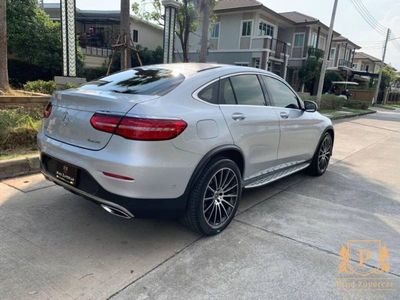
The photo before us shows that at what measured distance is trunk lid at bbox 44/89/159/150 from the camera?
9.04 ft

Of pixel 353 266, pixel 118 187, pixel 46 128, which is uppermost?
pixel 46 128

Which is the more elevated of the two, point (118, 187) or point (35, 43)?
point (35, 43)

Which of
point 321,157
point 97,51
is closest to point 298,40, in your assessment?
point 97,51

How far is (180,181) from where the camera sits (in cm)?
287

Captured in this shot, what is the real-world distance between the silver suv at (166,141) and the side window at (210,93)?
0.03 ft

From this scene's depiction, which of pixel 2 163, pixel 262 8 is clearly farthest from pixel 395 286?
pixel 262 8

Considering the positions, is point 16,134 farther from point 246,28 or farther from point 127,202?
point 246,28

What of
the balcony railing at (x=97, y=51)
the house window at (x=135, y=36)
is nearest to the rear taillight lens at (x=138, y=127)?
the balcony railing at (x=97, y=51)

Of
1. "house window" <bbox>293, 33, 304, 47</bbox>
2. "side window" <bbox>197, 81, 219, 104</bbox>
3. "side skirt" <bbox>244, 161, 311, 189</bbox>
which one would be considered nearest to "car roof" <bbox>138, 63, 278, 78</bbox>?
"side window" <bbox>197, 81, 219, 104</bbox>

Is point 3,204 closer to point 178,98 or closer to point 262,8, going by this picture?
point 178,98

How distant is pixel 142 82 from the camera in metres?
3.32

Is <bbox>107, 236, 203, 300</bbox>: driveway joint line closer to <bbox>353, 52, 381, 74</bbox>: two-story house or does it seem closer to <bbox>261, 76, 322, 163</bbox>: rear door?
<bbox>261, 76, 322, 163</bbox>: rear door

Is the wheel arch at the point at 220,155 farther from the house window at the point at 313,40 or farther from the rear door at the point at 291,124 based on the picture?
the house window at the point at 313,40

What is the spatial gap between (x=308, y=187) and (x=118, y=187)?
11.1 feet
